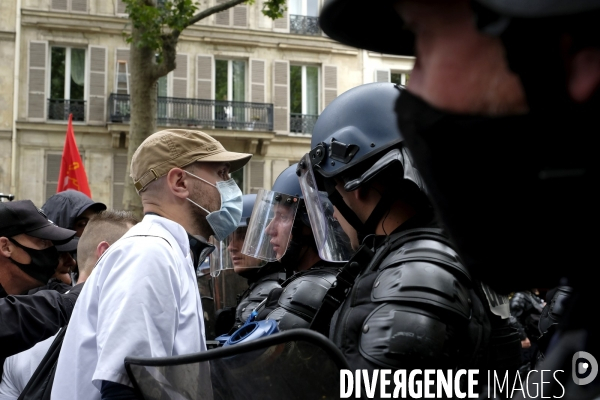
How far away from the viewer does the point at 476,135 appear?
2.90 feet

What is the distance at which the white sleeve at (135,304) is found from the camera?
233 cm

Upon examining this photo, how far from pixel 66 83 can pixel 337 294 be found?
63.5 ft

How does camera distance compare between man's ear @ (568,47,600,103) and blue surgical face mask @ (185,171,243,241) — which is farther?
blue surgical face mask @ (185,171,243,241)

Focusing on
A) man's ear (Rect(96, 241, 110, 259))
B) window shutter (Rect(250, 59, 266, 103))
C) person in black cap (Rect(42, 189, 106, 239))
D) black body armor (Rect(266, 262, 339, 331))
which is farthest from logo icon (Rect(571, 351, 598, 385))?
window shutter (Rect(250, 59, 266, 103))

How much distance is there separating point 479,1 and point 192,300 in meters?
2.04

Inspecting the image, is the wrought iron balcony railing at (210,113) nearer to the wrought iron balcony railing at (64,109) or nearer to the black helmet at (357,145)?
the wrought iron balcony railing at (64,109)

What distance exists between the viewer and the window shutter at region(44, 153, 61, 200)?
64.3 ft

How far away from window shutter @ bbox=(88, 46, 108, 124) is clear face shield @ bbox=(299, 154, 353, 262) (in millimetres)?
18042

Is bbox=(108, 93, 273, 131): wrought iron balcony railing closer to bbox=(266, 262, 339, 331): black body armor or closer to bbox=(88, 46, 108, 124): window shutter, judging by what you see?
bbox=(88, 46, 108, 124): window shutter

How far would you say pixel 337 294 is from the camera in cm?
248

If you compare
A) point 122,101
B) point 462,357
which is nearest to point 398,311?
point 462,357

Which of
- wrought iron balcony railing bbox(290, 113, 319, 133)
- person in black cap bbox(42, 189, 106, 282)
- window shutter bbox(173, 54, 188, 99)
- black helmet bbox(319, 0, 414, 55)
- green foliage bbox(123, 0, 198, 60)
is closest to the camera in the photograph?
black helmet bbox(319, 0, 414, 55)

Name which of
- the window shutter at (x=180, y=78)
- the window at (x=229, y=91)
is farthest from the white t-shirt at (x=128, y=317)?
the window at (x=229, y=91)

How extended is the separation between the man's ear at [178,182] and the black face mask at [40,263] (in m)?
1.29
